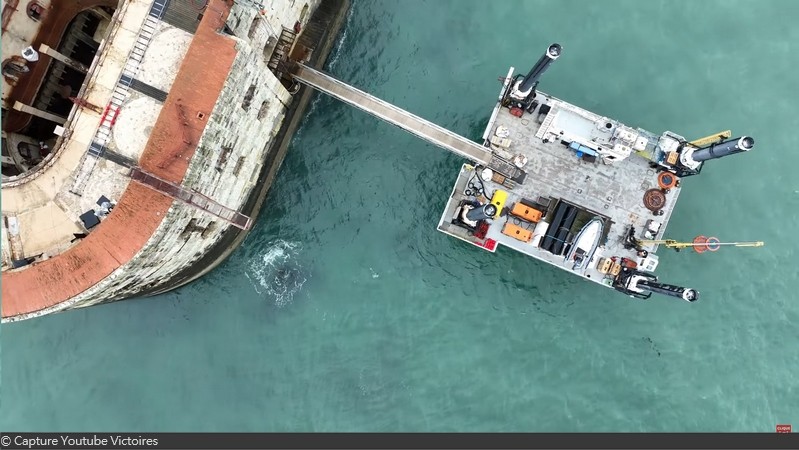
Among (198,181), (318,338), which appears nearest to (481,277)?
(318,338)

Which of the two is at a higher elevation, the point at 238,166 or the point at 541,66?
the point at 541,66

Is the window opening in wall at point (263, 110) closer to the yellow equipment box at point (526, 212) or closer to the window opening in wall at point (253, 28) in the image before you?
the window opening in wall at point (253, 28)

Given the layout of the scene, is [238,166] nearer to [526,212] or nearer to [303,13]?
[303,13]

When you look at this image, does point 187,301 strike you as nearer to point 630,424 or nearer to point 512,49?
point 512,49

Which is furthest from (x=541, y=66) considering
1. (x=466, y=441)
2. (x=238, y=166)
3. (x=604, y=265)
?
(x=466, y=441)

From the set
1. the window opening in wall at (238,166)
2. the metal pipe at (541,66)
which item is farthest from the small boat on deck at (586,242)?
the window opening in wall at (238,166)

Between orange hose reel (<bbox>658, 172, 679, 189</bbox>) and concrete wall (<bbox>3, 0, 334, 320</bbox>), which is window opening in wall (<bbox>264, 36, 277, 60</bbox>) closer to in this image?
concrete wall (<bbox>3, 0, 334, 320</bbox>)

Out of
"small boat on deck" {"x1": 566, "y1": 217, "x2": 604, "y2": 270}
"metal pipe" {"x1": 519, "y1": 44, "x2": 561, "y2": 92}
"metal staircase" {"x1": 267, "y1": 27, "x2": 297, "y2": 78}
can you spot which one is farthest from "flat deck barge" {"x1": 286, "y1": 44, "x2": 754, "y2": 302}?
"metal pipe" {"x1": 519, "y1": 44, "x2": 561, "y2": 92}
